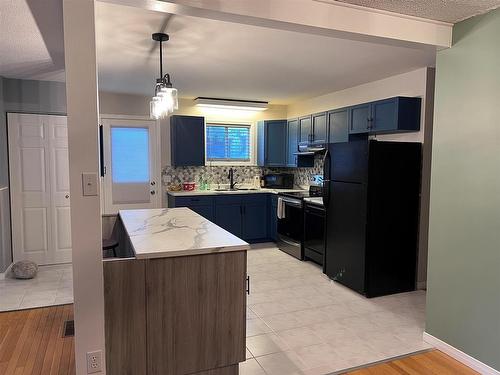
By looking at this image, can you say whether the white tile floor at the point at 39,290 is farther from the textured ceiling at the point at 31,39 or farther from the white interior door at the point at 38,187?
the textured ceiling at the point at 31,39

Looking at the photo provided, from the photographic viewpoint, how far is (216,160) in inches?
244

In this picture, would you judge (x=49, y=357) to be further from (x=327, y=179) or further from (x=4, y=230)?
(x=327, y=179)

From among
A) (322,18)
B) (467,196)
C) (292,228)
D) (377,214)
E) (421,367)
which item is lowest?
(421,367)

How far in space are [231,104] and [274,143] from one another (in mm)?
1023

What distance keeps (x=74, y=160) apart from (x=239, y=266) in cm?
111

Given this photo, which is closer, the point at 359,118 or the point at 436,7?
the point at 436,7

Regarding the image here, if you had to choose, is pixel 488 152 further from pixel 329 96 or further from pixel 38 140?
A: pixel 38 140

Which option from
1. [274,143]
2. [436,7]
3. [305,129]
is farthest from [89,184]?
[274,143]

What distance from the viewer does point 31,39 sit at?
2938 millimetres

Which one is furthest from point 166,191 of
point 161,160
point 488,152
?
point 488,152

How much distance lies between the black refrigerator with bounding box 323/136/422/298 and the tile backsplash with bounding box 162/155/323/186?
1.79m

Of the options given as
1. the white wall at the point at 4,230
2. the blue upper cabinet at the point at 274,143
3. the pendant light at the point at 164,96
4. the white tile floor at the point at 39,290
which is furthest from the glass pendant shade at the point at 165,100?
the blue upper cabinet at the point at 274,143

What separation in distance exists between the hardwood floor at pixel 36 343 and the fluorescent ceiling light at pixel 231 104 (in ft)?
11.2

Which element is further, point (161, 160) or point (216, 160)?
point (216, 160)
